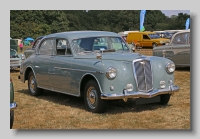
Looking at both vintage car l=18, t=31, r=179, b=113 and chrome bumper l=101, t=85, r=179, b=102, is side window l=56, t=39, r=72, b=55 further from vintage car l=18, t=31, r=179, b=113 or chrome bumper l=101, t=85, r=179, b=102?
chrome bumper l=101, t=85, r=179, b=102

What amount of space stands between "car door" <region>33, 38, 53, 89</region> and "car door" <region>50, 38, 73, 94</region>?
0.75ft

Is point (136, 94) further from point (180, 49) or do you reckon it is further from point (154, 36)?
point (154, 36)

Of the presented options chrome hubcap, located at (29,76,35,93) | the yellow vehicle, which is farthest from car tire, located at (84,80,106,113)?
the yellow vehicle

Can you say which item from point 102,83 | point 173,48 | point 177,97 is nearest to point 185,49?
point 173,48

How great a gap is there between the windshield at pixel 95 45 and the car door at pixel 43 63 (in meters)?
0.95

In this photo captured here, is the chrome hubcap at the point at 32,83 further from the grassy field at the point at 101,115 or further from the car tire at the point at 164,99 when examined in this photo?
the car tire at the point at 164,99

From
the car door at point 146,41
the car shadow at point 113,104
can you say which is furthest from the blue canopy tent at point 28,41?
the car shadow at point 113,104

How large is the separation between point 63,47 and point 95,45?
73 cm

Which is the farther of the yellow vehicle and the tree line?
the yellow vehicle

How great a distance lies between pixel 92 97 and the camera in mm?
6656

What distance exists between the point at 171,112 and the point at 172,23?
103 feet

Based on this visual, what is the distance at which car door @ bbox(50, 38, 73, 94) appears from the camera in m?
7.34

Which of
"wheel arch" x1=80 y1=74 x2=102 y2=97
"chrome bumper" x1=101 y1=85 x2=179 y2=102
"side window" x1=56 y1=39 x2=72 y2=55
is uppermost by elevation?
"side window" x1=56 y1=39 x2=72 y2=55

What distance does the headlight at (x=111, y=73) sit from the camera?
627cm
